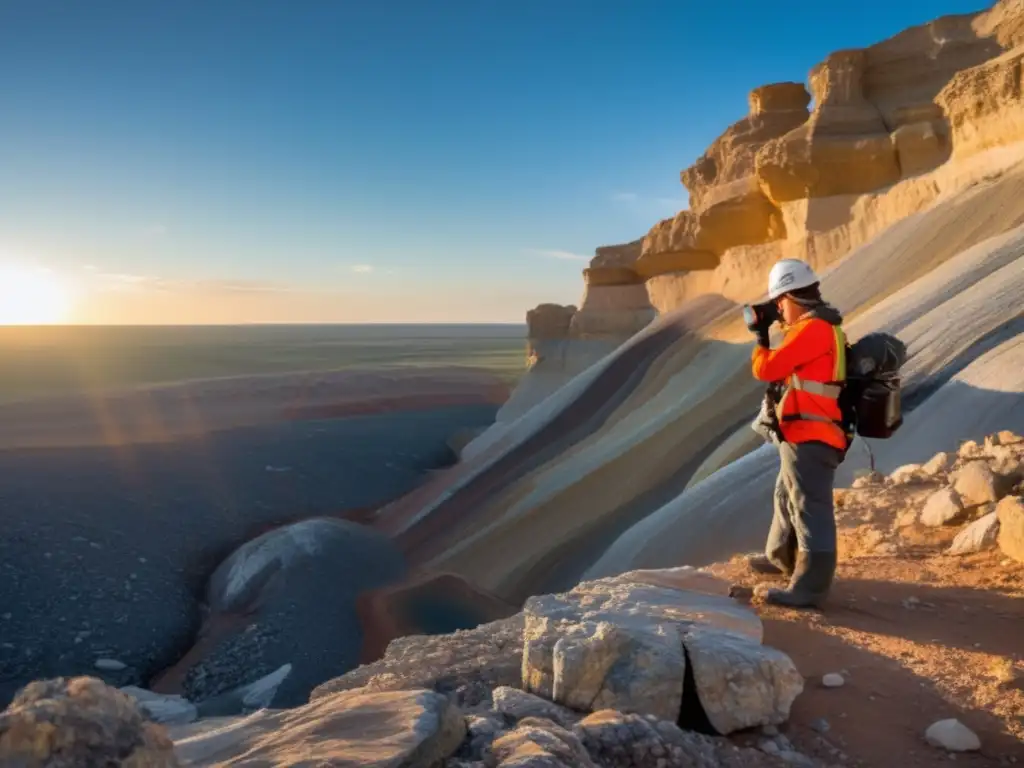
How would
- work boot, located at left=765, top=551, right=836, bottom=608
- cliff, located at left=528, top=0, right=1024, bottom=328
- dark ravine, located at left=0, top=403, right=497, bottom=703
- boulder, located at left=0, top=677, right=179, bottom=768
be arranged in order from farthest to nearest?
cliff, located at left=528, top=0, right=1024, bottom=328, dark ravine, located at left=0, top=403, right=497, bottom=703, work boot, located at left=765, top=551, right=836, bottom=608, boulder, located at left=0, top=677, right=179, bottom=768

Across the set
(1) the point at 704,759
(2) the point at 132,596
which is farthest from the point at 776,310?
(2) the point at 132,596

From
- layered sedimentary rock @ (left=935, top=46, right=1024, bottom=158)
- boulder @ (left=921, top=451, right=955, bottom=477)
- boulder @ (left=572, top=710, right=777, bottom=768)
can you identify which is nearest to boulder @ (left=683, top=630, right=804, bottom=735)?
boulder @ (left=572, top=710, right=777, bottom=768)

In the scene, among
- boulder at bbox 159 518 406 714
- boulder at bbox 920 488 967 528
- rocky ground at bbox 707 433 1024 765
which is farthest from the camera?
boulder at bbox 159 518 406 714

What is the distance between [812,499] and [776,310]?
2.98ft

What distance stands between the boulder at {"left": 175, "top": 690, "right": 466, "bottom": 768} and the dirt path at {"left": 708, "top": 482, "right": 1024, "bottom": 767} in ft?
3.90

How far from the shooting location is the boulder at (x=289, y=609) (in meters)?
9.03

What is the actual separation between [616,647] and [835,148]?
1232cm

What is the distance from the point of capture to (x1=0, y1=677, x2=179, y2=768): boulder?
1459 mm

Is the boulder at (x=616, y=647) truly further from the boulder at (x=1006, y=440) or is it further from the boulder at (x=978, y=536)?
the boulder at (x=1006, y=440)

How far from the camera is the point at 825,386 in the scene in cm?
321

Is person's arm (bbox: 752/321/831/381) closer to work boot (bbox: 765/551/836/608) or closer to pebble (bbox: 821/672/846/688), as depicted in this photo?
work boot (bbox: 765/551/836/608)

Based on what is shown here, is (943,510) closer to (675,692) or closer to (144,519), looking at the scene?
(675,692)

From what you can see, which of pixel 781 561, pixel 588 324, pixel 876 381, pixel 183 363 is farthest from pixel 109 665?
pixel 183 363

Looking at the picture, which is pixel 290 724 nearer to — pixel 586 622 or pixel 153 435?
pixel 586 622
